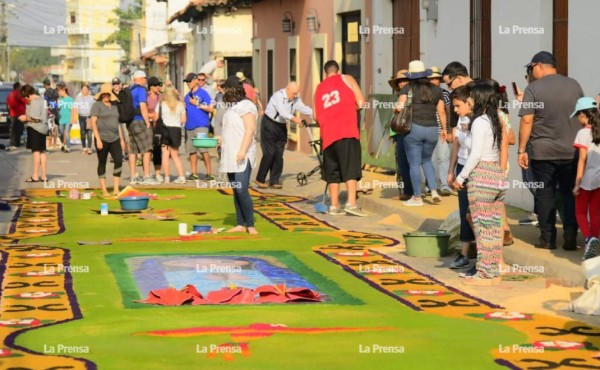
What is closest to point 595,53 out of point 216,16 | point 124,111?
point 124,111

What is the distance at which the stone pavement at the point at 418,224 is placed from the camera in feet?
38.7

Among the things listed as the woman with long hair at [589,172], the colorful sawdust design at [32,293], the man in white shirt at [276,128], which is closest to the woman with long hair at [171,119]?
the man in white shirt at [276,128]

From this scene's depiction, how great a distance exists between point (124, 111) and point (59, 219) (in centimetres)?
483

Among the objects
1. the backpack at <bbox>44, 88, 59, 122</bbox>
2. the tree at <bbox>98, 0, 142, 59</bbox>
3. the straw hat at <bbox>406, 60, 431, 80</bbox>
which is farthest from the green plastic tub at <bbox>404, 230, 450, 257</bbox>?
the tree at <bbox>98, 0, 142, 59</bbox>

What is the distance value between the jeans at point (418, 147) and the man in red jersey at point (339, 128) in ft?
2.40

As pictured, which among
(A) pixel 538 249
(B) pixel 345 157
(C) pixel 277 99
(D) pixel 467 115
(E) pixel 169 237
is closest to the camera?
(D) pixel 467 115

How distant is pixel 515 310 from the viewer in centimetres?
1101

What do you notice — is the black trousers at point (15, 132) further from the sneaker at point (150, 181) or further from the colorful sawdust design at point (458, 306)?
the colorful sawdust design at point (458, 306)

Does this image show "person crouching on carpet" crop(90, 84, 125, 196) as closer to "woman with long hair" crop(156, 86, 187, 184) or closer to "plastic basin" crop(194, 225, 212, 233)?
"woman with long hair" crop(156, 86, 187, 184)

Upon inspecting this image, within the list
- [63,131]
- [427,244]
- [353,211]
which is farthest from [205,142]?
[63,131]

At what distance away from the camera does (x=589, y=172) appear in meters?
12.8

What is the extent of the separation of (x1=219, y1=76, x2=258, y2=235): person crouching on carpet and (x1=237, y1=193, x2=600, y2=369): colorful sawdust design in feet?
4.17

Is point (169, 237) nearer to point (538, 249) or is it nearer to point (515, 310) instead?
point (538, 249)

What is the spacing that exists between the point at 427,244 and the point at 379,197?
540cm
